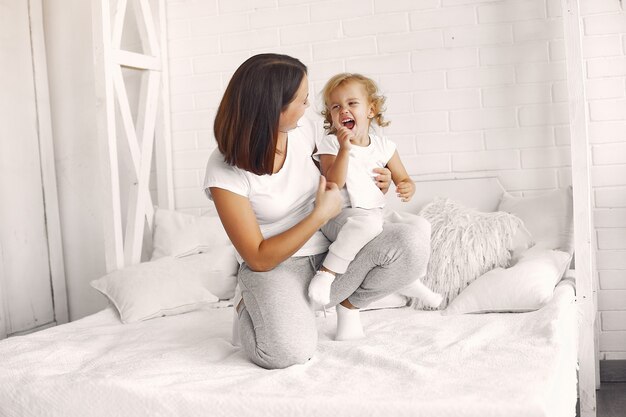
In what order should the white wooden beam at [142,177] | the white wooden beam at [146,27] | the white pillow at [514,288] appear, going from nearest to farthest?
the white pillow at [514,288] → the white wooden beam at [142,177] → the white wooden beam at [146,27]

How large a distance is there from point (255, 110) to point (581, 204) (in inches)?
52.8

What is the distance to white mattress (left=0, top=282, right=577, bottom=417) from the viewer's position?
185 cm

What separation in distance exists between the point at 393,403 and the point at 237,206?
31.3 inches

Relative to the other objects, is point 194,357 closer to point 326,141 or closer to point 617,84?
point 326,141

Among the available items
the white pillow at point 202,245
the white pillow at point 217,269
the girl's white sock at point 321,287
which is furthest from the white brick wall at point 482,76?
the girl's white sock at point 321,287

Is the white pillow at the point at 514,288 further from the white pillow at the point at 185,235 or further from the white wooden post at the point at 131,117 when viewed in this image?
the white wooden post at the point at 131,117

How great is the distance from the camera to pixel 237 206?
2.32 metres

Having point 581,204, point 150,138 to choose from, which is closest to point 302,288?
point 581,204

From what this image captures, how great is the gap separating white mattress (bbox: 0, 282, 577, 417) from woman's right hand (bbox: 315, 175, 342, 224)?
0.41m

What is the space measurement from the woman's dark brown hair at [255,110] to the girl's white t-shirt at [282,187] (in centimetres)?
5

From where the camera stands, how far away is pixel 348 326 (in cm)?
254

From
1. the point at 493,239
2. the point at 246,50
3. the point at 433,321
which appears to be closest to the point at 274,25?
the point at 246,50

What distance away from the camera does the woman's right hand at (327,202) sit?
2.32 metres

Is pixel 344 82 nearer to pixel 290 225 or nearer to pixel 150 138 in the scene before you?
pixel 290 225
